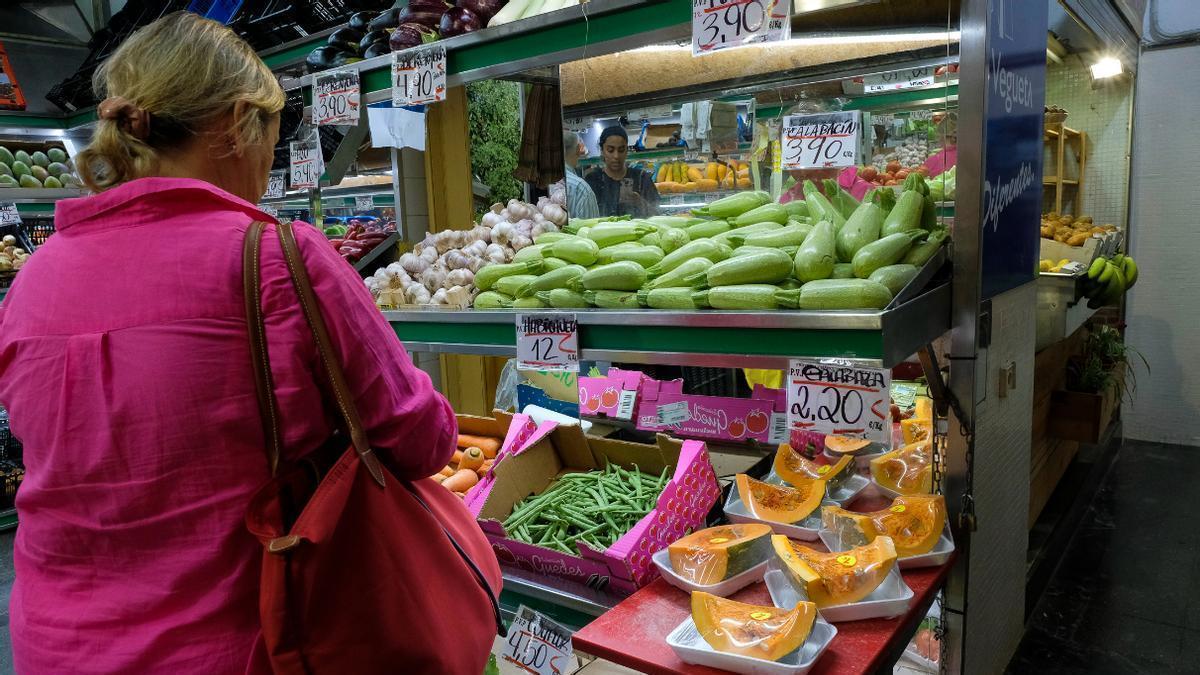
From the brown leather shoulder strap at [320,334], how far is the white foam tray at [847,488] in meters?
1.32

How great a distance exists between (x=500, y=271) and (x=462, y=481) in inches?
26.8

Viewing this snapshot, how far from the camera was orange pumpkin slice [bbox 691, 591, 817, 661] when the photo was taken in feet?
4.46

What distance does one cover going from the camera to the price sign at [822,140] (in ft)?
5.90

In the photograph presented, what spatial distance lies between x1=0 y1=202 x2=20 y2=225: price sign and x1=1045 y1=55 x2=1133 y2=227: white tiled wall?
701cm

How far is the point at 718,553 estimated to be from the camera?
65.3 inches

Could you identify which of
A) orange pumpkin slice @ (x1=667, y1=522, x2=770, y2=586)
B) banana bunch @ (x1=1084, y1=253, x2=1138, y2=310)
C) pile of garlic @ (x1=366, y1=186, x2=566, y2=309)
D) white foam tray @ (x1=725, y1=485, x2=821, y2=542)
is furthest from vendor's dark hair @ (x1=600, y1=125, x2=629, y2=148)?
banana bunch @ (x1=1084, y1=253, x2=1138, y2=310)

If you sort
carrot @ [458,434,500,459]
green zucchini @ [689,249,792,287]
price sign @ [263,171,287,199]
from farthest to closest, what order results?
price sign @ [263,171,287,199], carrot @ [458,434,500,459], green zucchini @ [689,249,792,287]

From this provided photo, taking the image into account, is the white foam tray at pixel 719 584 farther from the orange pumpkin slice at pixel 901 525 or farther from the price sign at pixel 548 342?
the price sign at pixel 548 342

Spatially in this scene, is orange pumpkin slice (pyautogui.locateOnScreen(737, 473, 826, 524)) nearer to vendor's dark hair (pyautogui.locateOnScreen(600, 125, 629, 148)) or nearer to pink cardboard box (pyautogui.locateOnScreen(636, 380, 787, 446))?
pink cardboard box (pyautogui.locateOnScreen(636, 380, 787, 446))

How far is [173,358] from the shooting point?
102 cm

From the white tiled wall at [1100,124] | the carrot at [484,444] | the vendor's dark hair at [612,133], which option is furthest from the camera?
the white tiled wall at [1100,124]

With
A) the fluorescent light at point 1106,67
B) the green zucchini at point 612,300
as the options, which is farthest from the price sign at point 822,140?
the fluorescent light at point 1106,67

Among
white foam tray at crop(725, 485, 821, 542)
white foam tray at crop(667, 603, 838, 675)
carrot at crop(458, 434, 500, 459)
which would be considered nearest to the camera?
white foam tray at crop(667, 603, 838, 675)

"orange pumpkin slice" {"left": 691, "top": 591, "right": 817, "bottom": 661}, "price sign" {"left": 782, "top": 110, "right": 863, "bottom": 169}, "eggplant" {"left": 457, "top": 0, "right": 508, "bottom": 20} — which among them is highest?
"eggplant" {"left": 457, "top": 0, "right": 508, "bottom": 20}
